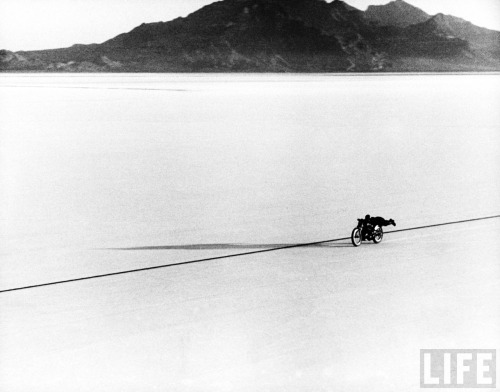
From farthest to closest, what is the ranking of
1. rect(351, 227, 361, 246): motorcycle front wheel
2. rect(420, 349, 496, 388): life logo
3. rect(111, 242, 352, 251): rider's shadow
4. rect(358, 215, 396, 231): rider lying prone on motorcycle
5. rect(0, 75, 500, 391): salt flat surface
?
rect(111, 242, 352, 251): rider's shadow < rect(351, 227, 361, 246): motorcycle front wheel < rect(358, 215, 396, 231): rider lying prone on motorcycle < rect(0, 75, 500, 391): salt flat surface < rect(420, 349, 496, 388): life logo

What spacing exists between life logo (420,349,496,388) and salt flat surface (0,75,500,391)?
12cm

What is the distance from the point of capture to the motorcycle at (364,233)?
34.7 ft

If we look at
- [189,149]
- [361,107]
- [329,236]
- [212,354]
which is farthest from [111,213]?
[361,107]

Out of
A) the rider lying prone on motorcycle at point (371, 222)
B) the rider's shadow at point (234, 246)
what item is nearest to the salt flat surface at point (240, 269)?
the rider's shadow at point (234, 246)

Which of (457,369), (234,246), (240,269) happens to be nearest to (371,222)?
(234,246)

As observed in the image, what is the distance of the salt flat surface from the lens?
22.2 feet

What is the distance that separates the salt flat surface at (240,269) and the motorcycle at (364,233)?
0.11 m

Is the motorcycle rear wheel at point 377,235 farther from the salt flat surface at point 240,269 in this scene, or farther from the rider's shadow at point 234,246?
the rider's shadow at point 234,246

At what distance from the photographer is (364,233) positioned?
34.8 ft

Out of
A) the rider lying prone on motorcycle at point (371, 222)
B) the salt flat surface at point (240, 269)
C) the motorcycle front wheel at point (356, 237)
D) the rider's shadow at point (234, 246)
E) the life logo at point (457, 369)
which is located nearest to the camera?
the life logo at point (457, 369)

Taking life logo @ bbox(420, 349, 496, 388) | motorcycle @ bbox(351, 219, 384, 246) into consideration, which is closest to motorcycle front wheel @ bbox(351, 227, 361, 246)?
motorcycle @ bbox(351, 219, 384, 246)

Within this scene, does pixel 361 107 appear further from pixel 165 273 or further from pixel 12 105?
pixel 165 273

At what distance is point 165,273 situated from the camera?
30.9 ft

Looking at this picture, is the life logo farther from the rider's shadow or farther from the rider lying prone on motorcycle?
the rider's shadow
